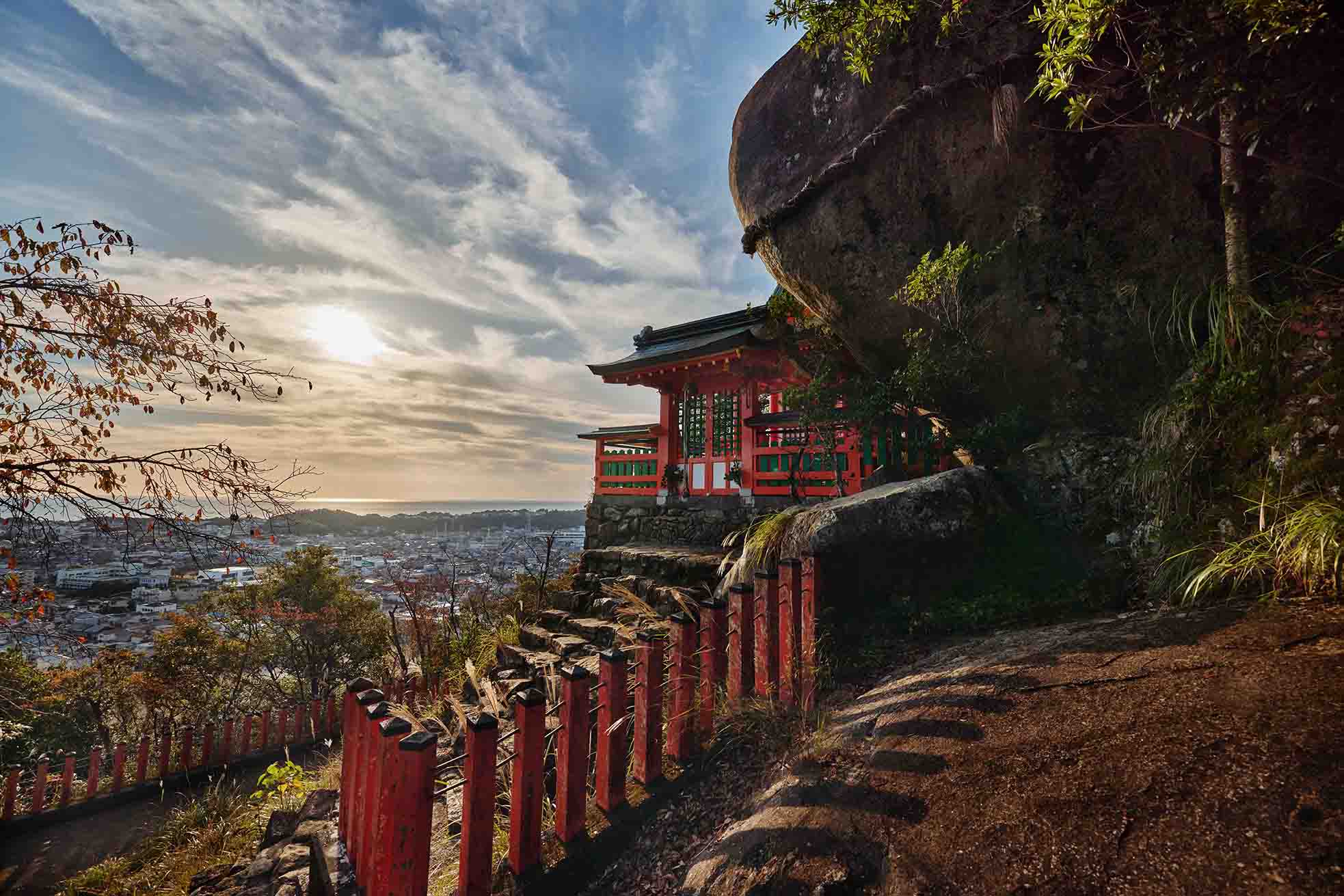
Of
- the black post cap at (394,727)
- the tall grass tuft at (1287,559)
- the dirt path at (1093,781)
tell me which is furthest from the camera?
the tall grass tuft at (1287,559)

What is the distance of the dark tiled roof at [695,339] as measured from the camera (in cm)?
916

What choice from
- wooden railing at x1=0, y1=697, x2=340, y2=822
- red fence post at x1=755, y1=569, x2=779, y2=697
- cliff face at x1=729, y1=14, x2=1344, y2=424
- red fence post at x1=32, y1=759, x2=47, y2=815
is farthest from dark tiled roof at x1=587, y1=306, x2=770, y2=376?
red fence post at x1=32, y1=759, x2=47, y2=815

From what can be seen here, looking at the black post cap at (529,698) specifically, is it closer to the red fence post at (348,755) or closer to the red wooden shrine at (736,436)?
the red fence post at (348,755)

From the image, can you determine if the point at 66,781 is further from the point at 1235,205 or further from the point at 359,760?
the point at 1235,205

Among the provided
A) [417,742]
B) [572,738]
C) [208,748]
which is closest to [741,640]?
[572,738]

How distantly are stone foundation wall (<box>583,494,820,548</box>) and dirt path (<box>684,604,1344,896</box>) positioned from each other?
5783mm

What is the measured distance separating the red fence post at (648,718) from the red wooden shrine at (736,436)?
477 centimetres

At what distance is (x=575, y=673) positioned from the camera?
2588mm

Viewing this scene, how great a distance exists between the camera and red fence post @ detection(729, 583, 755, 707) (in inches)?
140

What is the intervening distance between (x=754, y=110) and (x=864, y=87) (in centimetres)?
170

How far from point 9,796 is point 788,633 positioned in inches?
378

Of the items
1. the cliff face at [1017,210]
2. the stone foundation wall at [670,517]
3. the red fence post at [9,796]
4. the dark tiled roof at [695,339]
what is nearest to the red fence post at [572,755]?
the cliff face at [1017,210]

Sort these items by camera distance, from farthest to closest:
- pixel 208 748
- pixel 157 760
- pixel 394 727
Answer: pixel 157 760 < pixel 208 748 < pixel 394 727

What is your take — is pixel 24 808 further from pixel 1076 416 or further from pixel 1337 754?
pixel 1076 416
